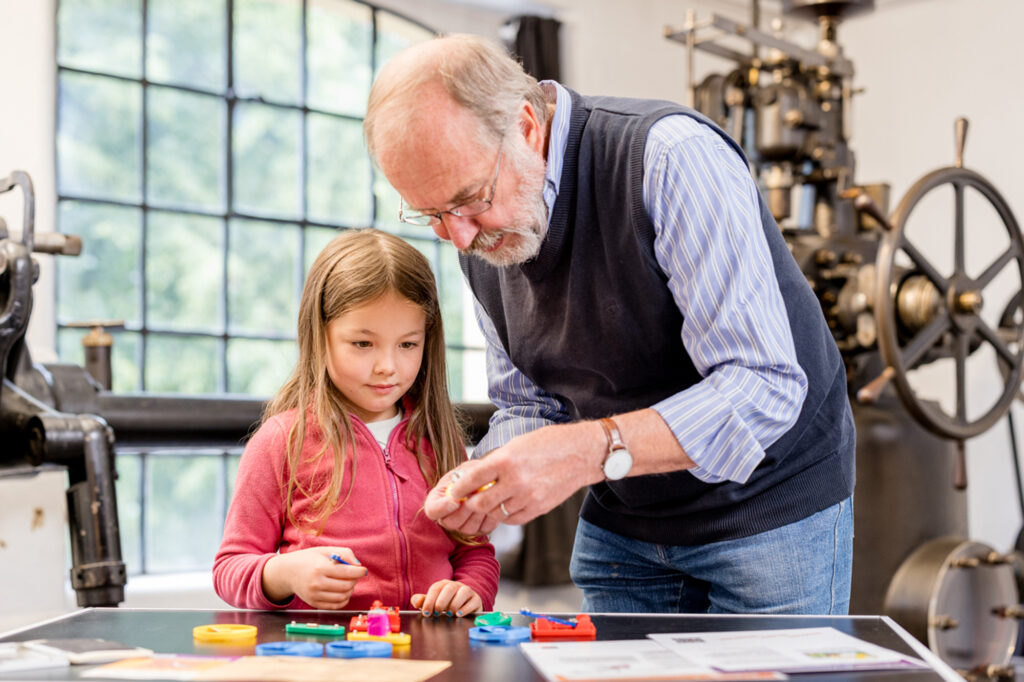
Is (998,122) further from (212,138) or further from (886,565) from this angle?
(212,138)

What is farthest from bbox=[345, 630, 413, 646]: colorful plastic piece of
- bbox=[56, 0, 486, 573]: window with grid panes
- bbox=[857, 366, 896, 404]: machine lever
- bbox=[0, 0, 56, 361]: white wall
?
bbox=[56, 0, 486, 573]: window with grid panes

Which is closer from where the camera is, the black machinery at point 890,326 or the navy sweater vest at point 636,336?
the navy sweater vest at point 636,336

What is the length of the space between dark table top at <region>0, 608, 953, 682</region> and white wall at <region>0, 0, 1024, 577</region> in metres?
3.43

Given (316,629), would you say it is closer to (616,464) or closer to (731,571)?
(616,464)

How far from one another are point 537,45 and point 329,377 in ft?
9.99

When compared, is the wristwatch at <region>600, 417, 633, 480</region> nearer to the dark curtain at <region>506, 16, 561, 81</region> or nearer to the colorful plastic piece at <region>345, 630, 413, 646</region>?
the colorful plastic piece at <region>345, 630, 413, 646</region>

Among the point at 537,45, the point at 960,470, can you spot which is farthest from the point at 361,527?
the point at 537,45

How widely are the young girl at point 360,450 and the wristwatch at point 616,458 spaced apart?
0.36 m

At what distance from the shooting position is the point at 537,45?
4344 millimetres

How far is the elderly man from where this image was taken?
1.18m

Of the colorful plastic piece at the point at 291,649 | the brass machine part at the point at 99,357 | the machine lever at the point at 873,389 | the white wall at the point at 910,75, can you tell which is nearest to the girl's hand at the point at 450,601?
the colorful plastic piece at the point at 291,649

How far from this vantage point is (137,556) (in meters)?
3.72

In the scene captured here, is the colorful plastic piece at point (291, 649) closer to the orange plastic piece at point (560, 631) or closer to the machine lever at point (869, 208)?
the orange plastic piece at point (560, 631)

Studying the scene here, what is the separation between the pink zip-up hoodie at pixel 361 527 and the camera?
144 centimetres
